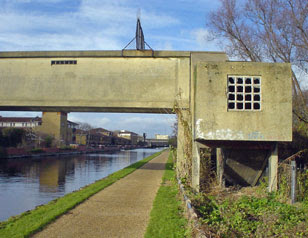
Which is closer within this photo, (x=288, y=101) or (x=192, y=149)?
(x=288, y=101)

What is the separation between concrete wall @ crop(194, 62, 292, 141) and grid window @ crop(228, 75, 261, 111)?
16 cm

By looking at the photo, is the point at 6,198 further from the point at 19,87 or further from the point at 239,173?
the point at 239,173

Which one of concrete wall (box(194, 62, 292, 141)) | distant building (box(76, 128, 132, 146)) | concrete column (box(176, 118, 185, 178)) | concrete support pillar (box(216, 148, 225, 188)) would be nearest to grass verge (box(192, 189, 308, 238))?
concrete wall (box(194, 62, 292, 141))

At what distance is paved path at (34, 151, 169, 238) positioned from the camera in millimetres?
8062

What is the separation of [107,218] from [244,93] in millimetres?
6729

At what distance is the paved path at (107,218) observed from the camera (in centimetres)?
806

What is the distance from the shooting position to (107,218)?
31.5ft

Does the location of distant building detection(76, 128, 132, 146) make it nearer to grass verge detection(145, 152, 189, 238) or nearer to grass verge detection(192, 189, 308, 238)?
grass verge detection(145, 152, 189, 238)

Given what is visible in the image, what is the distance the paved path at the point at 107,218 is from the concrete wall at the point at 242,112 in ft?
11.6

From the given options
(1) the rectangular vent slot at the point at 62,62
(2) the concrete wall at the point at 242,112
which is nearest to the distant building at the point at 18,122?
(1) the rectangular vent slot at the point at 62,62

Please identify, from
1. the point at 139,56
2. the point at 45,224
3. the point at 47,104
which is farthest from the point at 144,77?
the point at 45,224

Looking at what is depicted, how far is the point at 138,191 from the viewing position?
15.1 metres

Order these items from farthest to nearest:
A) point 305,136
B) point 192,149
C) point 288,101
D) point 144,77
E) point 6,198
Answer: point 144,77 < point 305,136 < point 6,198 < point 192,149 < point 288,101

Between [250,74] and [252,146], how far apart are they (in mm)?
2791
